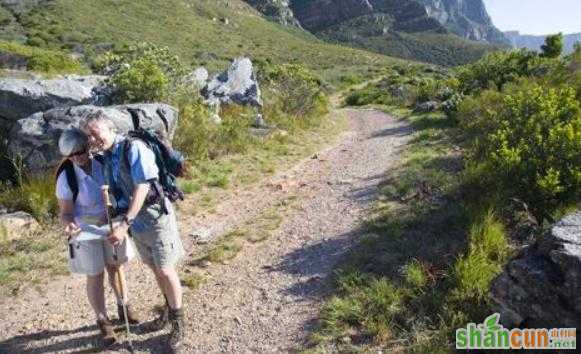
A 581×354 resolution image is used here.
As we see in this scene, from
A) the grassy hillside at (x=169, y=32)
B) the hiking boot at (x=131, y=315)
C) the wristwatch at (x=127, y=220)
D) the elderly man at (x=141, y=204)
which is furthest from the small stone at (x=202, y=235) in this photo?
the grassy hillside at (x=169, y=32)

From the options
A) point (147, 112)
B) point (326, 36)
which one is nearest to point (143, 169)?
point (147, 112)

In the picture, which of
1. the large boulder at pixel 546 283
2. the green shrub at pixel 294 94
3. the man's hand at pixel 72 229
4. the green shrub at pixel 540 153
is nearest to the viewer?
the large boulder at pixel 546 283

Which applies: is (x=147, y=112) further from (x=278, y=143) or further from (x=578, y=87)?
(x=578, y=87)

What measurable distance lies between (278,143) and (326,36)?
126289 mm

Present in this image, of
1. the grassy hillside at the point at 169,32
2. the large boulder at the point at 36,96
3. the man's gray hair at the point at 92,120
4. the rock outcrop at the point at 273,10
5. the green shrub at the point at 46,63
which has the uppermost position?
the rock outcrop at the point at 273,10

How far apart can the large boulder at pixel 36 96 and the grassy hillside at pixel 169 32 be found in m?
19.8

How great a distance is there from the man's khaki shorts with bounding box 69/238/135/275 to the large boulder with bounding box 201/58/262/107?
10.0m

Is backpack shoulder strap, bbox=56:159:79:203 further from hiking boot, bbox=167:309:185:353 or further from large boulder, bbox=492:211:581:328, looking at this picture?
large boulder, bbox=492:211:581:328

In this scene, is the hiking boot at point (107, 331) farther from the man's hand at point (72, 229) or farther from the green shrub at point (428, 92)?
the green shrub at point (428, 92)

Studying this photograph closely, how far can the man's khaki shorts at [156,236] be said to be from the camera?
3.83 metres

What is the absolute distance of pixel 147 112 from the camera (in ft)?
27.9

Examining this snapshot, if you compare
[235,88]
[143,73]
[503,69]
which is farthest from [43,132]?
[503,69]

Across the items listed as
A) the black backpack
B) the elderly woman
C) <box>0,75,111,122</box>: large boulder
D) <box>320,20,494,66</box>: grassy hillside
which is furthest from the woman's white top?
<box>320,20,494,66</box>: grassy hillside

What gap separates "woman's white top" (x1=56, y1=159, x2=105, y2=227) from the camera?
381 centimetres
